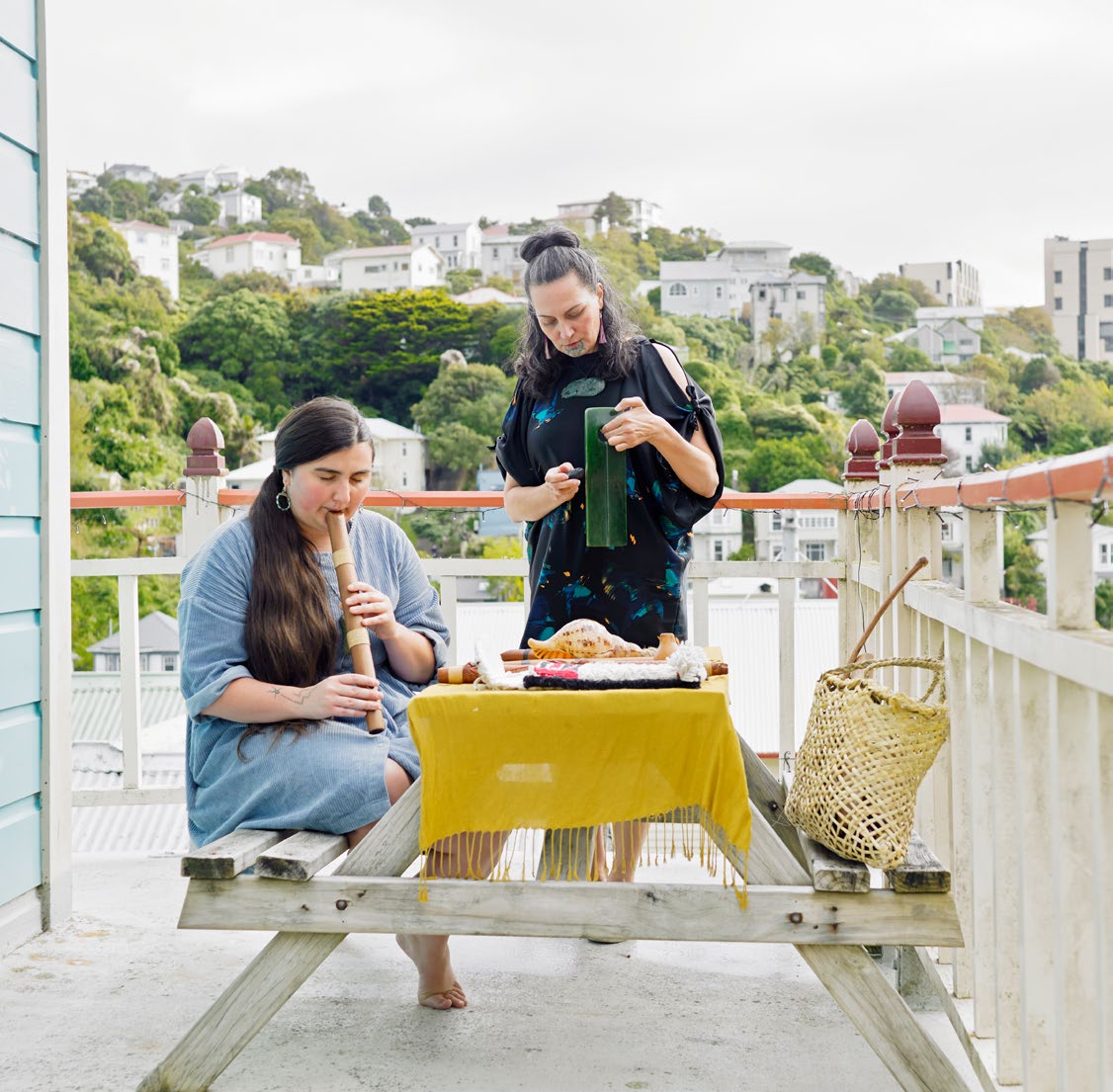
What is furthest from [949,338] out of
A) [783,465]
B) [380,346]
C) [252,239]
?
[252,239]

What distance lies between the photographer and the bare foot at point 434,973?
2.24 m

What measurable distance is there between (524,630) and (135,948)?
1.13 m

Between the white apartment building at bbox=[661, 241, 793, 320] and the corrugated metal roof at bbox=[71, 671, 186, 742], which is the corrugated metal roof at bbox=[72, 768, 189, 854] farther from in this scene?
the white apartment building at bbox=[661, 241, 793, 320]

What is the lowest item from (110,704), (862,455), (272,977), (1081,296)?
(110,704)

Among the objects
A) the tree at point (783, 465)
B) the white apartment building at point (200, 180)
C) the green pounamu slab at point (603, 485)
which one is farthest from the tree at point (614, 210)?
the green pounamu slab at point (603, 485)

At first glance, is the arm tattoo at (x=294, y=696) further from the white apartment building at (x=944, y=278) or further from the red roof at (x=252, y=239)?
the white apartment building at (x=944, y=278)

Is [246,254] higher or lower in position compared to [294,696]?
higher

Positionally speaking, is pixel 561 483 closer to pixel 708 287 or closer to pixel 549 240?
pixel 549 240

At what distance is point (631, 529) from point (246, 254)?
85529 millimetres

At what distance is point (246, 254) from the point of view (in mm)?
82438

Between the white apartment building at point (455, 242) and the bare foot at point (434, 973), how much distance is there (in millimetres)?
91394

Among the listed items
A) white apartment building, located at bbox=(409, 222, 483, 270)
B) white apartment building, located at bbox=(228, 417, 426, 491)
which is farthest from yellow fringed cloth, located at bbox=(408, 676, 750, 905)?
white apartment building, located at bbox=(409, 222, 483, 270)

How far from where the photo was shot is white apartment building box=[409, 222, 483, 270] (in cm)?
9162

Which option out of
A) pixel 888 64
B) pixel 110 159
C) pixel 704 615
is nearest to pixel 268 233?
pixel 110 159
